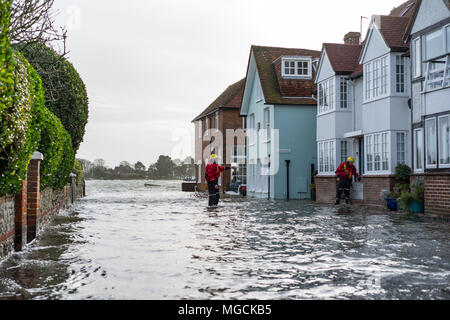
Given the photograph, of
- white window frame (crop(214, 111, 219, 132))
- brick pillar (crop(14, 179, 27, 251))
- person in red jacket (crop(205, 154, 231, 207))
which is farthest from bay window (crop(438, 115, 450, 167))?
white window frame (crop(214, 111, 219, 132))

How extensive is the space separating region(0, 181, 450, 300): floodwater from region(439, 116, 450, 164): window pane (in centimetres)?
412

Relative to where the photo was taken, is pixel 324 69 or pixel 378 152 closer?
pixel 378 152

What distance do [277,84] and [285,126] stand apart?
301 centimetres

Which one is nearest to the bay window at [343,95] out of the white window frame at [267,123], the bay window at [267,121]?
the white window frame at [267,123]

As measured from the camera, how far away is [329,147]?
85.5 ft

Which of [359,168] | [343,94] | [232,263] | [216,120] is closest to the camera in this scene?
[232,263]

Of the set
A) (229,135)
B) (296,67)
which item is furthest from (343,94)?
(229,135)

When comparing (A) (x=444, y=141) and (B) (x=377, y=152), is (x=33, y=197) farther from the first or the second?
(B) (x=377, y=152)

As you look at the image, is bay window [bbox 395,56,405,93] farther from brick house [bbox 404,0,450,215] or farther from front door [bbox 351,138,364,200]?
front door [bbox 351,138,364,200]

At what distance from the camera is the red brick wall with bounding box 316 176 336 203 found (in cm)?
2531

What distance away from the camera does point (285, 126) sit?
3061cm

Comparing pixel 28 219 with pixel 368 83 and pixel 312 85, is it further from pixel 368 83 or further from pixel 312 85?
pixel 312 85

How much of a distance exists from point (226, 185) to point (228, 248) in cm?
3128
